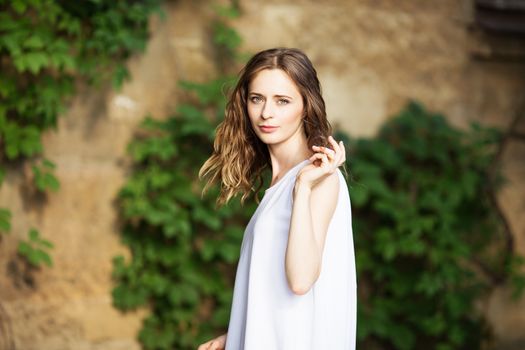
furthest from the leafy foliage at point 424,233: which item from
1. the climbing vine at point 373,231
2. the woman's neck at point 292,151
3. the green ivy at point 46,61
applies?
the woman's neck at point 292,151

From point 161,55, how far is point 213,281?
4.74 feet

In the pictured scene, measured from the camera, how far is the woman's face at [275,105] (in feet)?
7.25

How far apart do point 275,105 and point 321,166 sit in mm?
318

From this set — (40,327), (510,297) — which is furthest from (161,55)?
(510,297)

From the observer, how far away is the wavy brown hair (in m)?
2.26

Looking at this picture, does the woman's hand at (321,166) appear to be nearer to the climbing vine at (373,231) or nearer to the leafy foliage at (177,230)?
the climbing vine at (373,231)

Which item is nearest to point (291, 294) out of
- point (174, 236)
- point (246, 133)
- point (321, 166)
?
point (321, 166)

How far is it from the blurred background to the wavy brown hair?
173 cm

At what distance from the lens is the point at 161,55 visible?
14.8 feet

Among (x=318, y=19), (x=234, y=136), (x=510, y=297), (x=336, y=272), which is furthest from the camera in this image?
(x=510, y=297)

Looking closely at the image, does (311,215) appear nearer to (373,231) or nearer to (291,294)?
(291,294)

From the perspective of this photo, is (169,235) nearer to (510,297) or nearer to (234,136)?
(234,136)

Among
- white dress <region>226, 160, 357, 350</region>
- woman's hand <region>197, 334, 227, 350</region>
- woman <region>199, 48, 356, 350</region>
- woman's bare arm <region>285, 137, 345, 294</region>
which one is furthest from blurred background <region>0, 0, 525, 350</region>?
woman's bare arm <region>285, 137, 345, 294</region>

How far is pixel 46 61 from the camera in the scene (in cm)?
392
